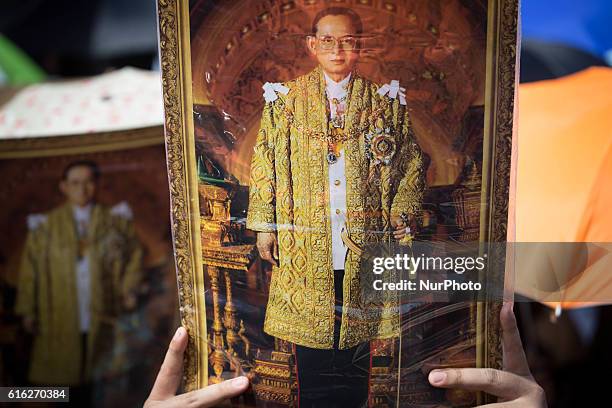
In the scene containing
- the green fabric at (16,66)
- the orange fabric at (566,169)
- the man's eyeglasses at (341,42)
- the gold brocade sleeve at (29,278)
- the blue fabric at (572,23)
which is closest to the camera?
the man's eyeglasses at (341,42)

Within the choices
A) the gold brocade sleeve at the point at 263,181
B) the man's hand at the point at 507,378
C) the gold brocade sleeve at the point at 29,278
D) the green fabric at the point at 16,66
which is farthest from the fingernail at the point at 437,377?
the green fabric at the point at 16,66

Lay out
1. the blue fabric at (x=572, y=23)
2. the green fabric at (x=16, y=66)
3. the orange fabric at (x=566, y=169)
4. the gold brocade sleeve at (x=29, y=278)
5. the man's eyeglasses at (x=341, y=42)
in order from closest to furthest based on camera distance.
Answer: the man's eyeglasses at (x=341, y=42) < the orange fabric at (x=566, y=169) < the blue fabric at (x=572, y=23) < the gold brocade sleeve at (x=29, y=278) < the green fabric at (x=16, y=66)

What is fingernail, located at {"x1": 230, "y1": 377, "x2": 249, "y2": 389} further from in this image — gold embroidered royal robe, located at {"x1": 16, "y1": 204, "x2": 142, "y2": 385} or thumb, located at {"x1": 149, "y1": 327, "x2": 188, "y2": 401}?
gold embroidered royal robe, located at {"x1": 16, "y1": 204, "x2": 142, "y2": 385}

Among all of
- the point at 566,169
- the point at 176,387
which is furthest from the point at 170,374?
the point at 566,169

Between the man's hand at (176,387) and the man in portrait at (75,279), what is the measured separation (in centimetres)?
113

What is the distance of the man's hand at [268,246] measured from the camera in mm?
932

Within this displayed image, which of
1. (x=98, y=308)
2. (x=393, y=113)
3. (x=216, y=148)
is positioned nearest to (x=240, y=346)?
(x=216, y=148)

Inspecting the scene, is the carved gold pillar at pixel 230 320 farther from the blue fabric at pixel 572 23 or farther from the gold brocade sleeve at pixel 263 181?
the blue fabric at pixel 572 23

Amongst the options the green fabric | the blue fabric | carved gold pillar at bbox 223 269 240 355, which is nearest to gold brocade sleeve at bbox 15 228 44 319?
the green fabric

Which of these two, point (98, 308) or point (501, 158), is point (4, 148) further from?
point (501, 158)

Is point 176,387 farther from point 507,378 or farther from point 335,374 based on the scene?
point 507,378

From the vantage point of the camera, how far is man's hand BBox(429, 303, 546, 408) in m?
0.92

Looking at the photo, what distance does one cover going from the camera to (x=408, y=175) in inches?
35.5

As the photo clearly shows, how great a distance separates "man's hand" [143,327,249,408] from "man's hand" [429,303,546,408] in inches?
12.1
